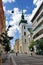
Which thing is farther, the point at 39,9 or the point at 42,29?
the point at 39,9

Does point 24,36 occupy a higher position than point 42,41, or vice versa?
point 24,36

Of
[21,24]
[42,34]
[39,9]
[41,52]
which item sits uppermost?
[21,24]

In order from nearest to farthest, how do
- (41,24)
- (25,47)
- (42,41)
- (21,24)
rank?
(42,41), (41,24), (25,47), (21,24)

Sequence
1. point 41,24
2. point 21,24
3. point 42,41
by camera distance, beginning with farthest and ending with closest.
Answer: point 21,24 < point 41,24 < point 42,41

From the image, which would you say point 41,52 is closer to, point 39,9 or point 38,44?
point 38,44

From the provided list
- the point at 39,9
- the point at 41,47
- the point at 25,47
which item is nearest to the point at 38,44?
the point at 41,47

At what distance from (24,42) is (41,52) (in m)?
96.4

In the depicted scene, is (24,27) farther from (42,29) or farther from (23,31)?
(42,29)

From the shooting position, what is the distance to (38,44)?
93688 mm

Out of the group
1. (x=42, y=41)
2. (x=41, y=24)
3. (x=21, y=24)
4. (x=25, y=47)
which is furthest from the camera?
(x=21, y=24)

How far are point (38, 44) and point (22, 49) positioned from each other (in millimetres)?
97187

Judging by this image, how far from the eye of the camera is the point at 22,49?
19025cm

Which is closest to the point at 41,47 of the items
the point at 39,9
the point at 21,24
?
the point at 39,9

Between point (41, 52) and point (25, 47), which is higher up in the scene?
point (25, 47)
